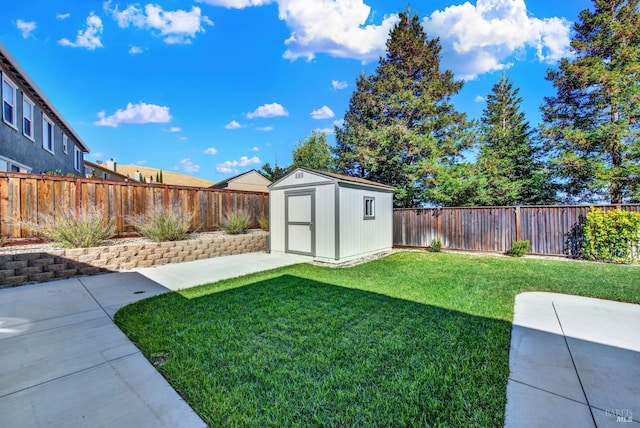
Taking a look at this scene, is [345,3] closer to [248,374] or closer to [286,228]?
[286,228]

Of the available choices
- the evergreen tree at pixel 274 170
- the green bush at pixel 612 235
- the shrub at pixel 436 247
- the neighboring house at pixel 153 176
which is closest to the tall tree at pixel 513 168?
the shrub at pixel 436 247

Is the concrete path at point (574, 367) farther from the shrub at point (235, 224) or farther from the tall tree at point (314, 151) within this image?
the tall tree at point (314, 151)

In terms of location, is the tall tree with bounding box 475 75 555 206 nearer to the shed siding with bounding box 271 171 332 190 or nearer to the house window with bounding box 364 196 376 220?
the house window with bounding box 364 196 376 220

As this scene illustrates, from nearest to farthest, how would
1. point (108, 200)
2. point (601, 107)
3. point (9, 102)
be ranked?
1. point (108, 200)
2. point (9, 102)
3. point (601, 107)

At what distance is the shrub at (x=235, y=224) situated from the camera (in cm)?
880

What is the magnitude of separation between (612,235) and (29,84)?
56.6ft

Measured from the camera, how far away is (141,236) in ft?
25.5

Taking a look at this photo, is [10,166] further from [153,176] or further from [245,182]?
[153,176]

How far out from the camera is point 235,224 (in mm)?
8820

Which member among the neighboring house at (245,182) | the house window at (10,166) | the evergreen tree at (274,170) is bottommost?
the house window at (10,166)

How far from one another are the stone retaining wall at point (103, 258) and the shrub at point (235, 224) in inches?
Result: 18.1

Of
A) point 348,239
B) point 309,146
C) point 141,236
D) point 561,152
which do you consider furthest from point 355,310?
point 309,146

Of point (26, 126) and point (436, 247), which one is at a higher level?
point (26, 126)

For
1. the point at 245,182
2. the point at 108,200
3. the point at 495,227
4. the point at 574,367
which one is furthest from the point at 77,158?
the point at 574,367
